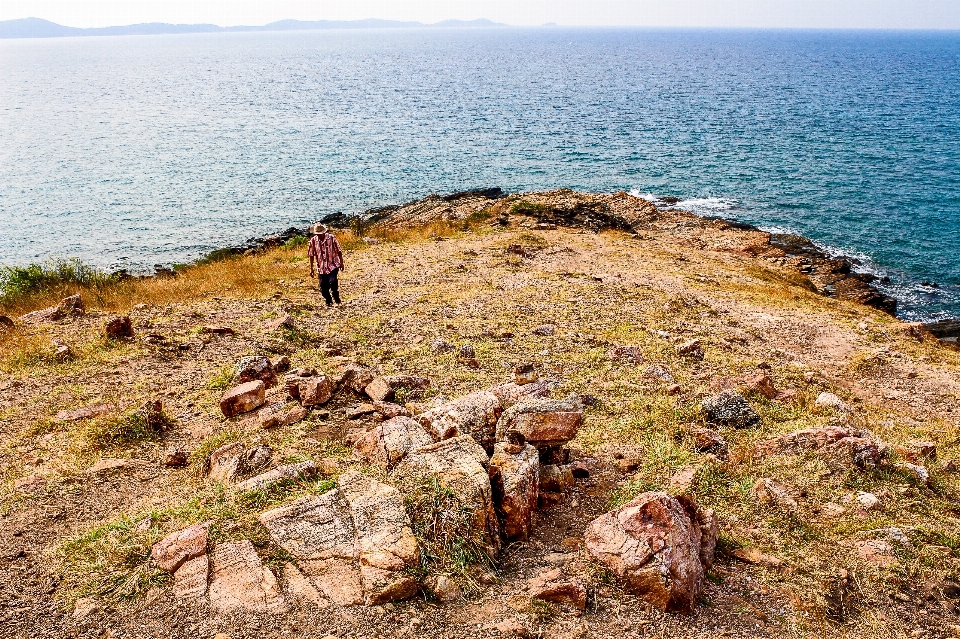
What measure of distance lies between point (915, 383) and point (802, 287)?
1350 centimetres

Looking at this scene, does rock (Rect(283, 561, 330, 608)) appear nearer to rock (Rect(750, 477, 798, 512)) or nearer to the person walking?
rock (Rect(750, 477, 798, 512))

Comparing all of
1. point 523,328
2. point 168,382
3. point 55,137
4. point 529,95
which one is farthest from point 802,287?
point 529,95

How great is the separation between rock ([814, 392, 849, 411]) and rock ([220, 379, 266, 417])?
992 cm

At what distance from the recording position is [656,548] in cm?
656

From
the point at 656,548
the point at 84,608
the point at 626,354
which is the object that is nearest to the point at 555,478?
the point at 656,548

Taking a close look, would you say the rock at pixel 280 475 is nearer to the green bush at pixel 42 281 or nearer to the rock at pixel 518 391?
the rock at pixel 518 391

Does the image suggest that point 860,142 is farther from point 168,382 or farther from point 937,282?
point 168,382

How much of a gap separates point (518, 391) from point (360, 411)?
2.55 m

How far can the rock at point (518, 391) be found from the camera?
9758mm

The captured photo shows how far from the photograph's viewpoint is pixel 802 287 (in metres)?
26.7

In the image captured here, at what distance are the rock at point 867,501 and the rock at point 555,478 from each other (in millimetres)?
3867

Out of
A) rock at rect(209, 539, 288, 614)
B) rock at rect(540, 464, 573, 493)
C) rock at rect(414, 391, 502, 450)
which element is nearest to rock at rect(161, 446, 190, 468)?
rock at rect(209, 539, 288, 614)

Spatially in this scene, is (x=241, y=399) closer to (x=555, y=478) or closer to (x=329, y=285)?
(x=555, y=478)

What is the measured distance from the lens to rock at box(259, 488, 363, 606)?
21.1 feet
